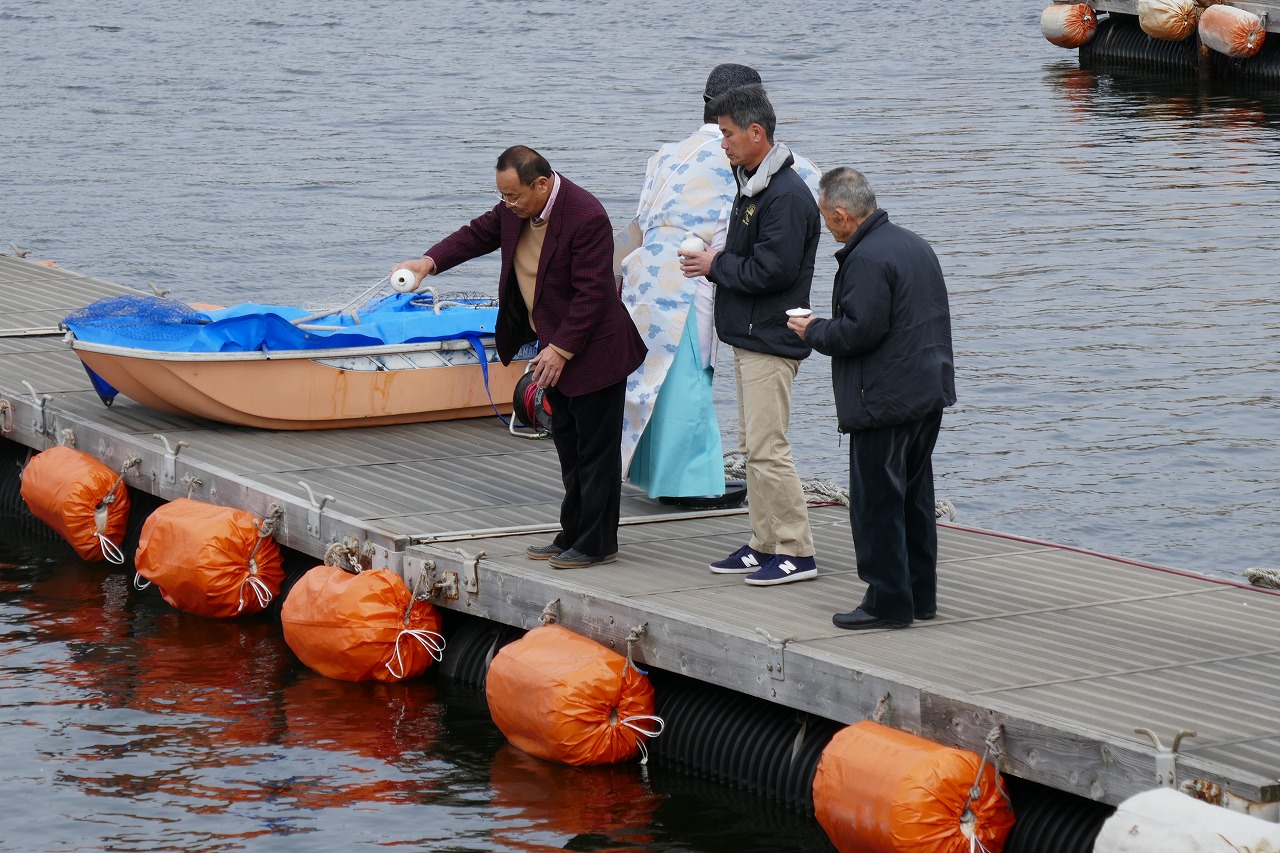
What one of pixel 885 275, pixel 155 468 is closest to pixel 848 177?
pixel 885 275

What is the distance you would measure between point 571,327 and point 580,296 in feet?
0.41

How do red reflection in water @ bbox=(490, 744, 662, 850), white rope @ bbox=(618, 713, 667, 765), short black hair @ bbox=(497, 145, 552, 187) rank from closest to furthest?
red reflection in water @ bbox=(490, 744, 662, 850), white rope @ bbox=(618, 713, 667, 765), short black hair @ bbox=(497, 145, 552, 187)

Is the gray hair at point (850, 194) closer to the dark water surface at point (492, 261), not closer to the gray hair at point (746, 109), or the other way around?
the gray hair at point (746, 109)

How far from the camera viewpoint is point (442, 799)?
7031 mm

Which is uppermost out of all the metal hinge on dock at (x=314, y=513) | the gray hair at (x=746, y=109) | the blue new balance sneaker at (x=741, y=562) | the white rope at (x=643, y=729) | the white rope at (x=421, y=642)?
the gray hair at (x=746, y=109)

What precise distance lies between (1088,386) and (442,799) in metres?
8.44

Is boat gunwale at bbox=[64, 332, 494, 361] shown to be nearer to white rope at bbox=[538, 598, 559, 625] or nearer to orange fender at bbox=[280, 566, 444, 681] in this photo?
orange fender at bbox=[280, 566, 444, 681]

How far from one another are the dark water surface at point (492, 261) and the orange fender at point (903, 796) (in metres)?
0.81

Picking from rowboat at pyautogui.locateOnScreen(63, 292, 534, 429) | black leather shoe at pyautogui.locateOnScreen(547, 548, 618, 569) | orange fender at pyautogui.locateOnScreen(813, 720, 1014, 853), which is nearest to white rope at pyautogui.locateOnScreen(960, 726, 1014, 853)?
orange fender at pyautogui.locateOnScreen(813, 720, 1014, 853)

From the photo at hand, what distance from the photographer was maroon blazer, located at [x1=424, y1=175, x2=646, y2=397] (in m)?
7.32

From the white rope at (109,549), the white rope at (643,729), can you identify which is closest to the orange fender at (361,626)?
the white rope at (643,729)

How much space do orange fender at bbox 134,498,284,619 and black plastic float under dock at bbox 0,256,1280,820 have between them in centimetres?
18

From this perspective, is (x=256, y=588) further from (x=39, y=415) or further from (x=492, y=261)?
(x=492, y=261)

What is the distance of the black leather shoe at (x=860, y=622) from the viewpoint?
6.71 m
